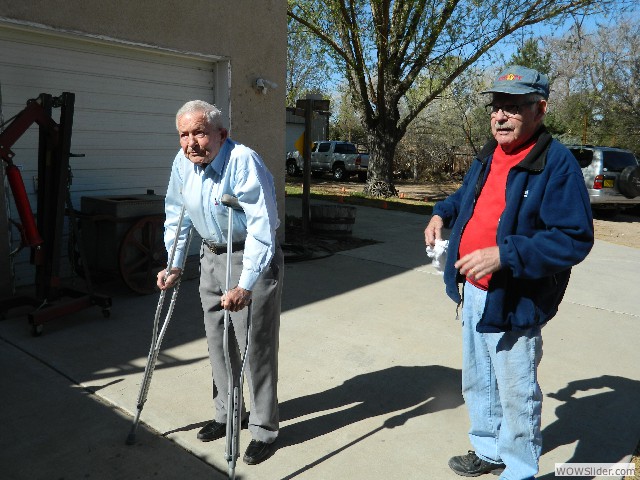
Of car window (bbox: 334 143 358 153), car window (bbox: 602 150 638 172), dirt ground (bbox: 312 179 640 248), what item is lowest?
dirt ground (bbox: 312 179 640 248)

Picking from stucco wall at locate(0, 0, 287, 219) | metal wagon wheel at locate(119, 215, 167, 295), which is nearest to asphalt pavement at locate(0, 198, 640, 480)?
metal wagon wheel at locate(119, 215, 167, 295)

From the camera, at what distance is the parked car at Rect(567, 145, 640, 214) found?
14266 mm

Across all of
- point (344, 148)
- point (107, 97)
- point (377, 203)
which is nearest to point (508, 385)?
point (107, 97)

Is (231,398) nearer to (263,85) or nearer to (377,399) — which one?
(377,399)


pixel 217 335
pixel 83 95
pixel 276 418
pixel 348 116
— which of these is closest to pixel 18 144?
pixel 83 95

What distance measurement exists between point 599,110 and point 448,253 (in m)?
31.3

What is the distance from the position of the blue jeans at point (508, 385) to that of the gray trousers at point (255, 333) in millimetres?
1014

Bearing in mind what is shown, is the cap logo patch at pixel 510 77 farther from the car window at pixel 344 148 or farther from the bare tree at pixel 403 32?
the car window at pixel 344 148

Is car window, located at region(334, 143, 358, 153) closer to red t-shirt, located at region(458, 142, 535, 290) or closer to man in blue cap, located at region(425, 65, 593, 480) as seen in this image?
man in blue cap, located at region(425, 65, 593, 480)

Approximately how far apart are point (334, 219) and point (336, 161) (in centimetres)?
1691

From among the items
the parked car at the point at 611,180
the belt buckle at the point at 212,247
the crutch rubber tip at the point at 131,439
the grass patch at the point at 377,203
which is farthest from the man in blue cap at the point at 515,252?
the parked car at the point at 611,180

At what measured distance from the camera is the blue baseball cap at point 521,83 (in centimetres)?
243

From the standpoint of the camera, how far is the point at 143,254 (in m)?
6.08

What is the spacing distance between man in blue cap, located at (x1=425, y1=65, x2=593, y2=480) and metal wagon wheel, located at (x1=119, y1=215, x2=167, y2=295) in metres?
3.94
